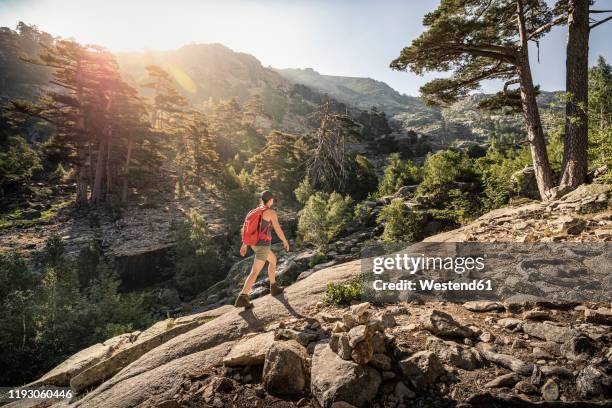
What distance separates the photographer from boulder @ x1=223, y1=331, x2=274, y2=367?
3.84 meters

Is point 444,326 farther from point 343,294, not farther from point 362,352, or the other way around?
point 343,294

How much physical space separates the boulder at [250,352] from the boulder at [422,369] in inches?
67.7

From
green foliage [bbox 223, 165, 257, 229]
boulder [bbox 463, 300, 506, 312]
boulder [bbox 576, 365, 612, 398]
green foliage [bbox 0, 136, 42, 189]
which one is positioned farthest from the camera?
green foliage [bbox 0, 136, 42, 189]

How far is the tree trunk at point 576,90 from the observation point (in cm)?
883

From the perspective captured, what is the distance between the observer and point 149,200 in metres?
32.4

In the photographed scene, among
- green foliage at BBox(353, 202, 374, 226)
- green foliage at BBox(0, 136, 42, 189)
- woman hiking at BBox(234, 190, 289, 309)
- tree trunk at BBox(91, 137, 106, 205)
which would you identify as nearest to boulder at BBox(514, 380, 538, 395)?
woman hiking at BBox(234, 190, 289, 309)

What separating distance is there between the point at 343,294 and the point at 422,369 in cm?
234

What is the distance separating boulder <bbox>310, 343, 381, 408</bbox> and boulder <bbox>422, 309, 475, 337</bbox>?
112cm

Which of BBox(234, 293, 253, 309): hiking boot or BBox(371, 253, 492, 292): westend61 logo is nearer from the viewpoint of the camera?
BBox(371, 253, 492, 292): westend61 logo

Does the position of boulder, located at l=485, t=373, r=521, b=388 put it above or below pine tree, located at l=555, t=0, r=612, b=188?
below

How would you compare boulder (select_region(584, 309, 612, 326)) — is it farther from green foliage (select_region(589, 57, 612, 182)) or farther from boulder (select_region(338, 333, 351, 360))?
green foliage (select_region(589, 57, 612, 182))

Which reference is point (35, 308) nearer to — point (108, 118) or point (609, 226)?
point (609, 226)

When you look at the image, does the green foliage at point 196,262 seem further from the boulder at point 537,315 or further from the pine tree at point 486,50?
the boulder at point 537,315

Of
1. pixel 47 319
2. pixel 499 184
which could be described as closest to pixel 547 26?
pixel 499 184
